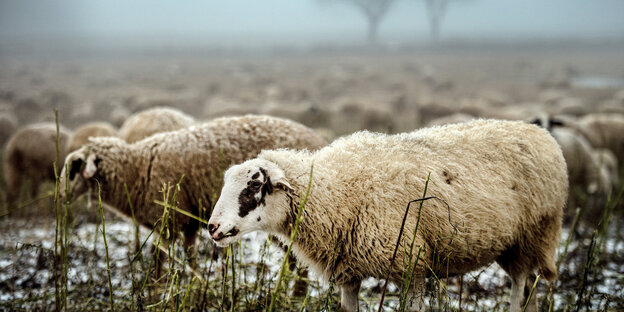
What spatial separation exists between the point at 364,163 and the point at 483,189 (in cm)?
69

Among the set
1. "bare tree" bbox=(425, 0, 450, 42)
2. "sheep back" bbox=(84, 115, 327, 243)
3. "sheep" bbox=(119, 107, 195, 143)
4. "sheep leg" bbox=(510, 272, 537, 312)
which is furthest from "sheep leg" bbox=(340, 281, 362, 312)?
"bare tree" bbox=(425, 0, 450, 42)

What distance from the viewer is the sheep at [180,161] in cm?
357

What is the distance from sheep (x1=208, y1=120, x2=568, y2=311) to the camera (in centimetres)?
228

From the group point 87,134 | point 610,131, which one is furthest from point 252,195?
point 610,131

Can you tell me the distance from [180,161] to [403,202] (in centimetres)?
204

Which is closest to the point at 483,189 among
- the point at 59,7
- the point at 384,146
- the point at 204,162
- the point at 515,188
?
the point at 515,188

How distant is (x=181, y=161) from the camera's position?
142 inches

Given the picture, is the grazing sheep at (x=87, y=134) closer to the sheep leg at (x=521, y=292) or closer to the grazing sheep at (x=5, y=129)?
the grazing sheep at (x=5, y=129)

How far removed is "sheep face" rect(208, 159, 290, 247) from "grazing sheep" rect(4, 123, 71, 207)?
519 cm

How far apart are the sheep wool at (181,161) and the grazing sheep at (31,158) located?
125 inches

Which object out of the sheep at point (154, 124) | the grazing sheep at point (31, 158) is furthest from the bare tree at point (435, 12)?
the sheep at point (154, 124)

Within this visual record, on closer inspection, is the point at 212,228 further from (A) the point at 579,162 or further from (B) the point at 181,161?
(A) the point at 579,162

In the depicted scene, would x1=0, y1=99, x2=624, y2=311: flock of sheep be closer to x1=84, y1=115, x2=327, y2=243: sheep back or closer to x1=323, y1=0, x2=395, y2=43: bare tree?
x1=84, y1=115, x2=327, y2=243: sheep back

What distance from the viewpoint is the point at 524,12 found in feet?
394
